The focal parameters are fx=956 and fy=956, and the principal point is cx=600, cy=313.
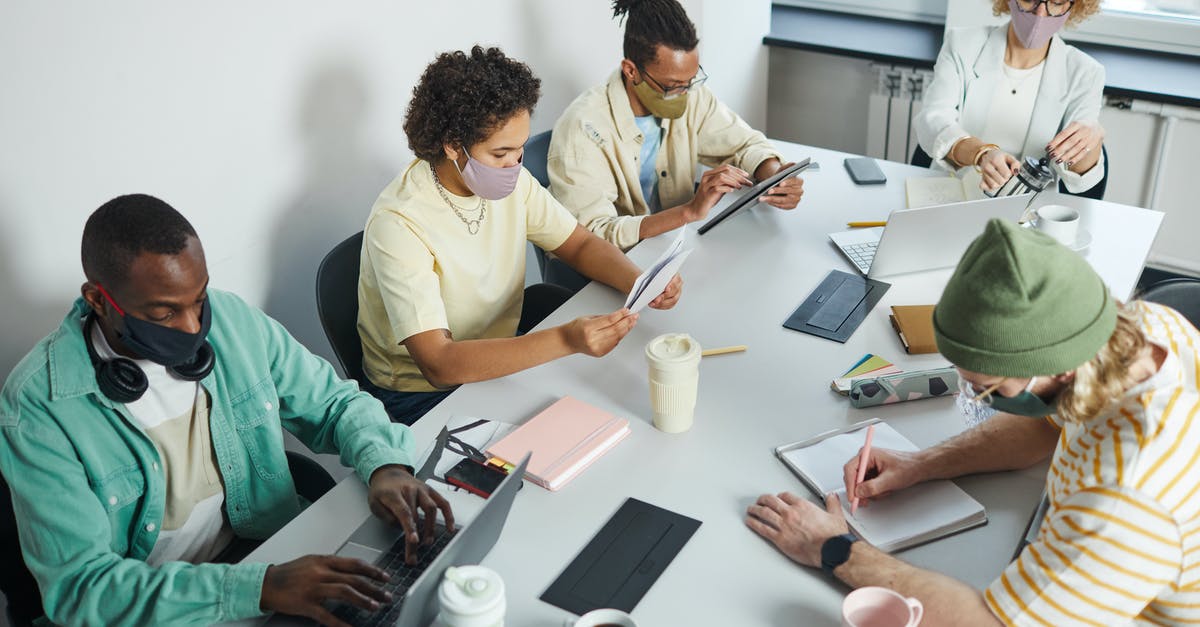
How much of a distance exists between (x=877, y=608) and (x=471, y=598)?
0.53m

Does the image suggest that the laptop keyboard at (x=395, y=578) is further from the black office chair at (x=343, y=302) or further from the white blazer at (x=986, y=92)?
the white blazer at (x=986, y=92)

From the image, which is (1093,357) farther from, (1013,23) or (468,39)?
(468,39)

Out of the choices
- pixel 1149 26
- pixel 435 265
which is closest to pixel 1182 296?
pixel 435 265

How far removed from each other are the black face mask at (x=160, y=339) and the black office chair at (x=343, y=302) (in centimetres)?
56

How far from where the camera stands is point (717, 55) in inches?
148

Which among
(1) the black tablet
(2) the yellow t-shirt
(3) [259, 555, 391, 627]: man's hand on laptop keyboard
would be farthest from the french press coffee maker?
(3) [259, 555, 391, 627]: man's hand on laptop keyboard

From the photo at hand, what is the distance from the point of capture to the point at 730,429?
1695 mm

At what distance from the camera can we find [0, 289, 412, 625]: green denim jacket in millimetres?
1337

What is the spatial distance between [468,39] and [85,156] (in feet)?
3.85

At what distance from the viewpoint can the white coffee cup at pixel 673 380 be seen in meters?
1.62

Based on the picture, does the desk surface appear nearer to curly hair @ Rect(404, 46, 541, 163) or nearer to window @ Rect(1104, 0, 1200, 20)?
window @ Rect(1104, 0, 1200, 20)

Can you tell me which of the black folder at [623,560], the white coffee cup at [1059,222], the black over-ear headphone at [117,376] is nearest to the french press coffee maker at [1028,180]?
the white coffee cup at [1059,222]

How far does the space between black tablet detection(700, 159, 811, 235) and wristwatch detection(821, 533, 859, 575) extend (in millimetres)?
1132

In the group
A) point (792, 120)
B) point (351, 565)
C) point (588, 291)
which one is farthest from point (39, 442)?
point (792, 120)
